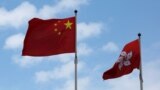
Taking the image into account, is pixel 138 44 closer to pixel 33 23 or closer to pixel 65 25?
pixel 65 25

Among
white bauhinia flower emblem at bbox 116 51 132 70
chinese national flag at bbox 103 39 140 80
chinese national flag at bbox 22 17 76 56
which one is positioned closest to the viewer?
chinese national flag at bbox 22 17 76 56

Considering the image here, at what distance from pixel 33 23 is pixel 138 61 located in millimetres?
8621

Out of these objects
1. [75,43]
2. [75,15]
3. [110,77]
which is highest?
[75,15]

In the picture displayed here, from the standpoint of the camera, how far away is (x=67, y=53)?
30.9 m

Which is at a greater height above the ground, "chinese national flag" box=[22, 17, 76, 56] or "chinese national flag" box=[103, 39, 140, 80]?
"chinese national flag" box=[22, 17, 76, 56]

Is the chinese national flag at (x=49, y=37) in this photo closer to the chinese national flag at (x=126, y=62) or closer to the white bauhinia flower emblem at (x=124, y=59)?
the chinese national flag at (x=126, y=62)

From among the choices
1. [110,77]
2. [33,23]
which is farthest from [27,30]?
[110,77]

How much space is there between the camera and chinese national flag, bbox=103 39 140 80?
31938 mm

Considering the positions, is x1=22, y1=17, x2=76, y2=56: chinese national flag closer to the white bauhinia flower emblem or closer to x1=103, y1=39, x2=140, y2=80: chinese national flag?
x1=103, y1=39, x2=140, y2=80: chinese national flag

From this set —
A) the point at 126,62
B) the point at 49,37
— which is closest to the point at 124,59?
the point at 126,62

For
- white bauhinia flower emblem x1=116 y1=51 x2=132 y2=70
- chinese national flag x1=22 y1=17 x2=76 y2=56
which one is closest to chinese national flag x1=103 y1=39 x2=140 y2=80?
white bauhinia flower emblem x1=116 y1=51 x2=132 y2=70

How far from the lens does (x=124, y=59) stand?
32406 mm

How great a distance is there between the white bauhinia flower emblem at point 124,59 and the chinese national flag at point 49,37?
392 centimetres

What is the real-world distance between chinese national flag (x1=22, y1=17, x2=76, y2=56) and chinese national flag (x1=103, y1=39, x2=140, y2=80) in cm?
357
